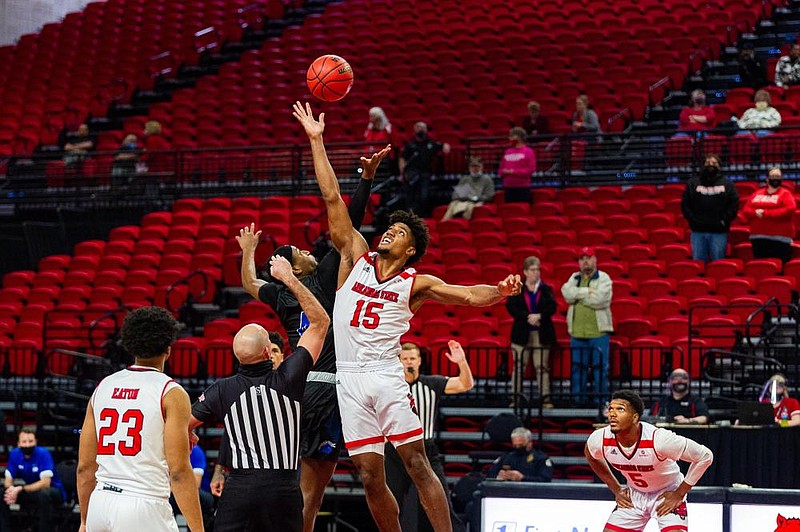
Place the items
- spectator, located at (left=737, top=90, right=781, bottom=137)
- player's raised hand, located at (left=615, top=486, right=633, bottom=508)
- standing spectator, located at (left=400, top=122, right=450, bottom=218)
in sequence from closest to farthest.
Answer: player's raised hand, located at (left=615, top=486, right=633, bottom=508)
spectator, located at (left=737, top=90, right=781, bottom=137)
standing spectator, located at (left=400, top=122, right=450, bottom=218)

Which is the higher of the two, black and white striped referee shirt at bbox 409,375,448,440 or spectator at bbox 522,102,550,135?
spectator at bbox 522,102,550,135

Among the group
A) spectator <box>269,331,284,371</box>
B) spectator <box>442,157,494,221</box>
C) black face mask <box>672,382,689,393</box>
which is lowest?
black face mask <box>672,382,689,393</box>

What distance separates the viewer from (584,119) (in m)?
20.5

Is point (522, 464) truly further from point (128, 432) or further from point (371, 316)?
point (128, 432)

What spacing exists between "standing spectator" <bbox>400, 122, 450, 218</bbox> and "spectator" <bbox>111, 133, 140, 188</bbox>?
507 centimetres

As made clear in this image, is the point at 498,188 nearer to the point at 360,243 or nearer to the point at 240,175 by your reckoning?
the point at 240,175

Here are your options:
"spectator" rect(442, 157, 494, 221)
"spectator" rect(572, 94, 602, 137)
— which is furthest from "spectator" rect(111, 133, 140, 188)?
"spectator" rect(572, 94, 602, 137)

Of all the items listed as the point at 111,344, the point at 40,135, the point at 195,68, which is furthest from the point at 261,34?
the point at 111,344

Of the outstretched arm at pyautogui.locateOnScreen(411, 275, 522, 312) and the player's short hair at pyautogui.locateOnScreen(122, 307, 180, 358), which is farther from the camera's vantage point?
the outstretched arm at pyautogui.locateOnScreen(411, 275, 522, 312)

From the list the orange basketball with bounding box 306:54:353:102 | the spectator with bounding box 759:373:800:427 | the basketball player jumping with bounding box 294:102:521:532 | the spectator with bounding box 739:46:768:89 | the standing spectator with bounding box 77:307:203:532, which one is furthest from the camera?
the spectator with bounding box 739:46:768:89

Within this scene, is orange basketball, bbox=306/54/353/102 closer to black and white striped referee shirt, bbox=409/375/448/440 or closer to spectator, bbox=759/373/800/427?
black and white striped referee shirt, bbox=409/375/448/440

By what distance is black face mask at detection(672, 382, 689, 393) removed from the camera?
13473 millimetres

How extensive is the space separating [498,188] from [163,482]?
552 inches

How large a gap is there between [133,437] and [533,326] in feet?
29.5
